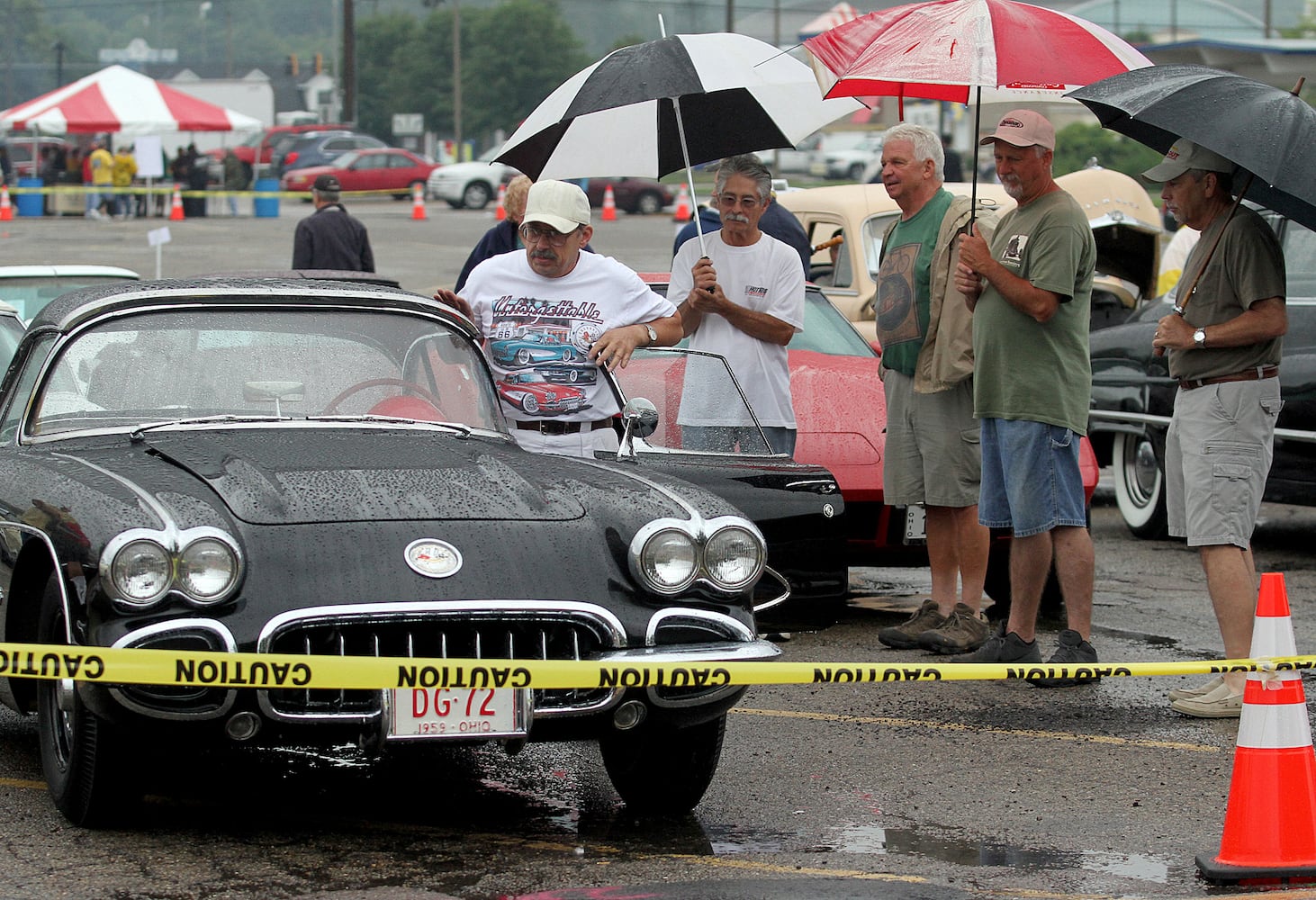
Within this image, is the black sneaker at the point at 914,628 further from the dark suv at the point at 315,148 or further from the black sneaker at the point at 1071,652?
the dark suv at the point at 315,148

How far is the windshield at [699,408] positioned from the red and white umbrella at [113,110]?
89.6 feet

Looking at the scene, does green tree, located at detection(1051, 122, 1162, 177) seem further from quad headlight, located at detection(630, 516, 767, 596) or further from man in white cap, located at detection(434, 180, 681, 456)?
quad headlight, located at detection(630, 516, 767, 596)

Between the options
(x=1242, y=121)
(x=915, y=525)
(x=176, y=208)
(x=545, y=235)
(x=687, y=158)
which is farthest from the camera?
(x=176, y=208)

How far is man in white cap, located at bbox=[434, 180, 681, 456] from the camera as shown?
653 centimetres

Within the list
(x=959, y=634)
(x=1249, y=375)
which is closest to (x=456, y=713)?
(x=1249, y=375)

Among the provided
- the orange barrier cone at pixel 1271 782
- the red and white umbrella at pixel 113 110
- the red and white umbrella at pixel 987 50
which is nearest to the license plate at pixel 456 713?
the orange barrier cone at pixel 1271 782

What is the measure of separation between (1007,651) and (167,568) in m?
3.56

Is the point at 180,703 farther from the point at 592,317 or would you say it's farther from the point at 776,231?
the point at 776,231

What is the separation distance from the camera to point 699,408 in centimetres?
753

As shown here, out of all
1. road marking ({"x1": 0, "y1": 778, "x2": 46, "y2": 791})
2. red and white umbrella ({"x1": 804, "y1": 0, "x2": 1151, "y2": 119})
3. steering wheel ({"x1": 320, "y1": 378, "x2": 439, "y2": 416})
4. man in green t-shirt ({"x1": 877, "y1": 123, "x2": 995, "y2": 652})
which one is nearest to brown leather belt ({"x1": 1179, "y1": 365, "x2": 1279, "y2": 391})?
man in green t-shirt ({"x1": 877, "y1": 123, "x2": 995, "y2": 652})

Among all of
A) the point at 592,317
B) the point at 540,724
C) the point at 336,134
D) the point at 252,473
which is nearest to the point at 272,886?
the point at 540,724

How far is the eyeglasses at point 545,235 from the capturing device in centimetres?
659

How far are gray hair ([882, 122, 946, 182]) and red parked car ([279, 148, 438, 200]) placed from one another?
141ft

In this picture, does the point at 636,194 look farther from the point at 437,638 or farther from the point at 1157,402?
the point at 437,638
